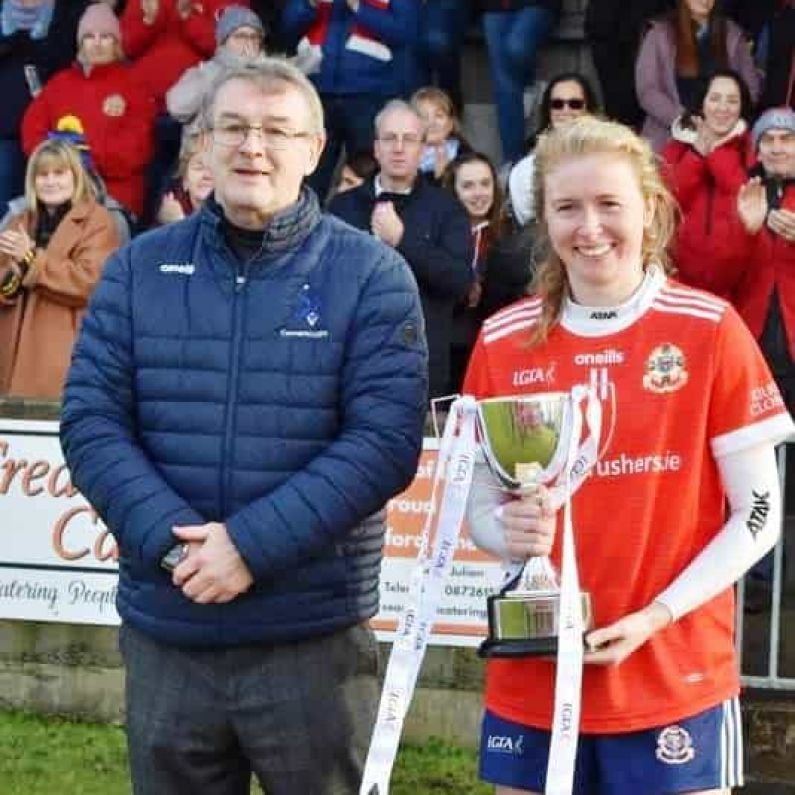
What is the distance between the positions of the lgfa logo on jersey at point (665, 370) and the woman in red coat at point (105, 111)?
6.47 metres

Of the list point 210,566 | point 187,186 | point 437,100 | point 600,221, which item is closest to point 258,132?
point 600,221

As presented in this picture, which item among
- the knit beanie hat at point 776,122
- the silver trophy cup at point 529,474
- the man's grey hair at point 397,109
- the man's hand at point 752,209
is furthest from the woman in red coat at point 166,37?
the silver trophy cup at point 529,474

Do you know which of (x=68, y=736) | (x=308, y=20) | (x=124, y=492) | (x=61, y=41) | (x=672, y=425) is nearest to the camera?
(x=672, y=425)

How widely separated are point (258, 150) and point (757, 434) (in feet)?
3.84

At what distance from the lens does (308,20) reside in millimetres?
9703

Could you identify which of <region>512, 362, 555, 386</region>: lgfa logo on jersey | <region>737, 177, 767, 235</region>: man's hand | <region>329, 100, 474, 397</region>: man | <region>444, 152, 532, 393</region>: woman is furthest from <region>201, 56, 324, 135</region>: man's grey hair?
<region>444, 152, 532, 393</region>: woman

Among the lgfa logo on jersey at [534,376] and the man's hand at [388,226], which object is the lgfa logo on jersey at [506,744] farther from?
the man's hand at [388,226]

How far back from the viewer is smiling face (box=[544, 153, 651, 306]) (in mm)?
3477

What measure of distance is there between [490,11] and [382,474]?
6.21 meters

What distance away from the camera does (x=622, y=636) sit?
3398mm

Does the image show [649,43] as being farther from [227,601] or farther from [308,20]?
[227,601]

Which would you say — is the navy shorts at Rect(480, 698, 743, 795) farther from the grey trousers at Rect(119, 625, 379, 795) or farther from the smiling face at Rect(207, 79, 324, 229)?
the smiling face at Rect(207, 79, 324, 229)

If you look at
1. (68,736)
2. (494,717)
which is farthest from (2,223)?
(494,717)

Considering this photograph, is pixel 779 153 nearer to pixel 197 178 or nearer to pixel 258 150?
pixel 197 178
